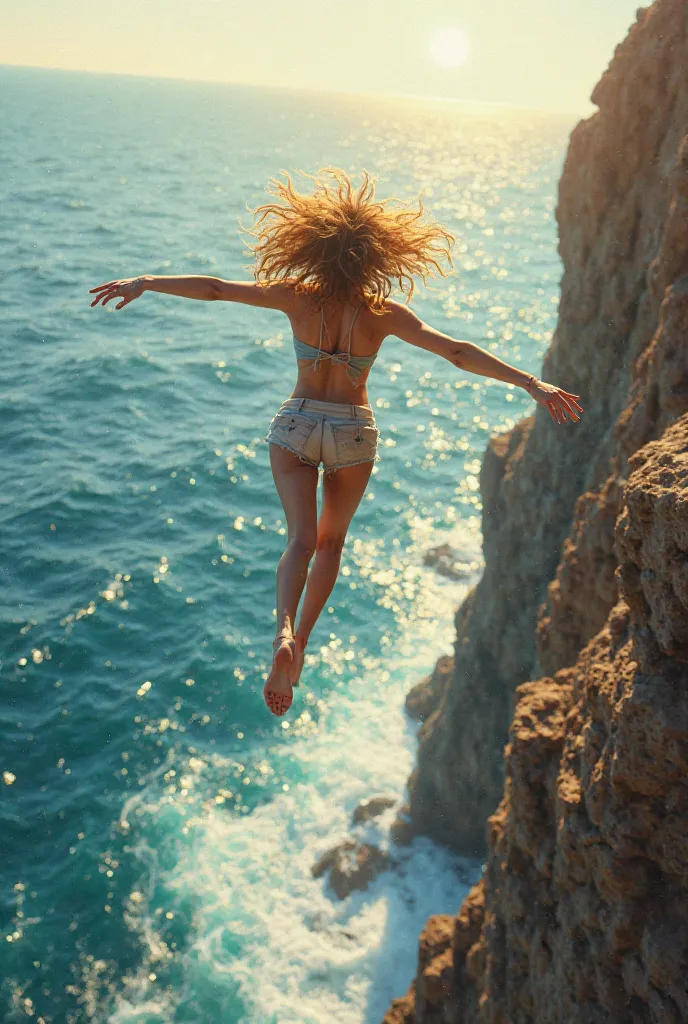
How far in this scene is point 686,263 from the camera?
1059 centimetres

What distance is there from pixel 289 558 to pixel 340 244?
2.43m

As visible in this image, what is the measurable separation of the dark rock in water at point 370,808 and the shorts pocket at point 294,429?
56.8 ft

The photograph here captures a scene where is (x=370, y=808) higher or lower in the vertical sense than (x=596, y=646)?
lower

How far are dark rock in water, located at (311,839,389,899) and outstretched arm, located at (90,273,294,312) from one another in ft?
55.4

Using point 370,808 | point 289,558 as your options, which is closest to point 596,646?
point 289,558

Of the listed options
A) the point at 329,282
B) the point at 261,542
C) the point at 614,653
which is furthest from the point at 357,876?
the point at 329,282

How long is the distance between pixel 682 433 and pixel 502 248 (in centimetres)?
7348

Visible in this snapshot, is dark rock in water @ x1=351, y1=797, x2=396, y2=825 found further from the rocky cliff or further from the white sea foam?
the rocky cliff

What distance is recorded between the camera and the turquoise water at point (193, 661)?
1867cm

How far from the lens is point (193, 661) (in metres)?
25.2

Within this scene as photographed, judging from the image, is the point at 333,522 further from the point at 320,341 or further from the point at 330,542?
the point at 320,341

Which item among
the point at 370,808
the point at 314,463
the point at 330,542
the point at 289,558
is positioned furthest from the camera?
the point at 370,808

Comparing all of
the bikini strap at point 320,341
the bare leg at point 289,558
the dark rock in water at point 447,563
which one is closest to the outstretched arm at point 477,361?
the bikini strap at point 320,341

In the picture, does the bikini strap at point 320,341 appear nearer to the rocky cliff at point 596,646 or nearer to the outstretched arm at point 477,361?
the outstretched arm at point 477,361
